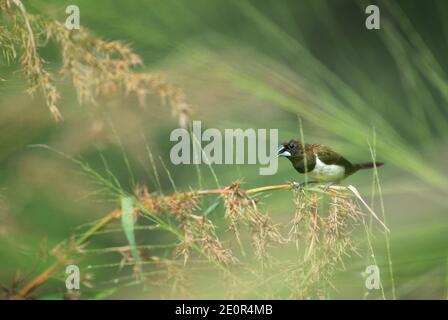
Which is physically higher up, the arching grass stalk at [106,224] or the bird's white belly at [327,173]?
the bird's white belly at [327,173]

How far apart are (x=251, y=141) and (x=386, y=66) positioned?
1.33 ft

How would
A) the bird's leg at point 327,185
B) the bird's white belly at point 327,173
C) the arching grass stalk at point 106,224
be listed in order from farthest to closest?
the bird's white belly at point 327,173 → the bird's leg at point 327,185 → the arching grass stalk at point 106,224

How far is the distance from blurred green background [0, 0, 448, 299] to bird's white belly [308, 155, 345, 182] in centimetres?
4

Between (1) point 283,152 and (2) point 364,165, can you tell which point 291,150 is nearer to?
(1) point 283,152

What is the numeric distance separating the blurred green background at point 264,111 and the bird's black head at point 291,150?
3cm

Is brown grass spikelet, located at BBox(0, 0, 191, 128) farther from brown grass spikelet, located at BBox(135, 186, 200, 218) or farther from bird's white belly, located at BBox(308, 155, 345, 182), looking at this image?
bird's white belly, located at BBox(308, 155, 345, 182)

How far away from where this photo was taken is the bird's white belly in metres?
1.53

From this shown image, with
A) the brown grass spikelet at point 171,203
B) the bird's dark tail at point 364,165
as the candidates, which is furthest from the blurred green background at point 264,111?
the brown grass spikelet at point 171,203

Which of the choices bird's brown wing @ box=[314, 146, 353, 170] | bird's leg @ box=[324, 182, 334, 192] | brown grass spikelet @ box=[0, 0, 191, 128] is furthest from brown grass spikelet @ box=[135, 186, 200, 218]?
bird's brown wing @ box=[314, 146, 353, 170]

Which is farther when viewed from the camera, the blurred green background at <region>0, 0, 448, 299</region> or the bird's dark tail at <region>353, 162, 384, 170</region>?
the bird's dark tail at <region>353, 162, 384, 170</region>

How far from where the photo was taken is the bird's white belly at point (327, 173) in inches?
60.4

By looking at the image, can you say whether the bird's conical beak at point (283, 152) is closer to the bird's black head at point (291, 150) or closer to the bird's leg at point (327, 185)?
the bird's black head at point (291, 150)

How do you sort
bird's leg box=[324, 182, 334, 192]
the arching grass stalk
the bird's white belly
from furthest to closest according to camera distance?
the bird's white belly, bird's leg box=[324, 182, 334, 192], the arching grass stalk
